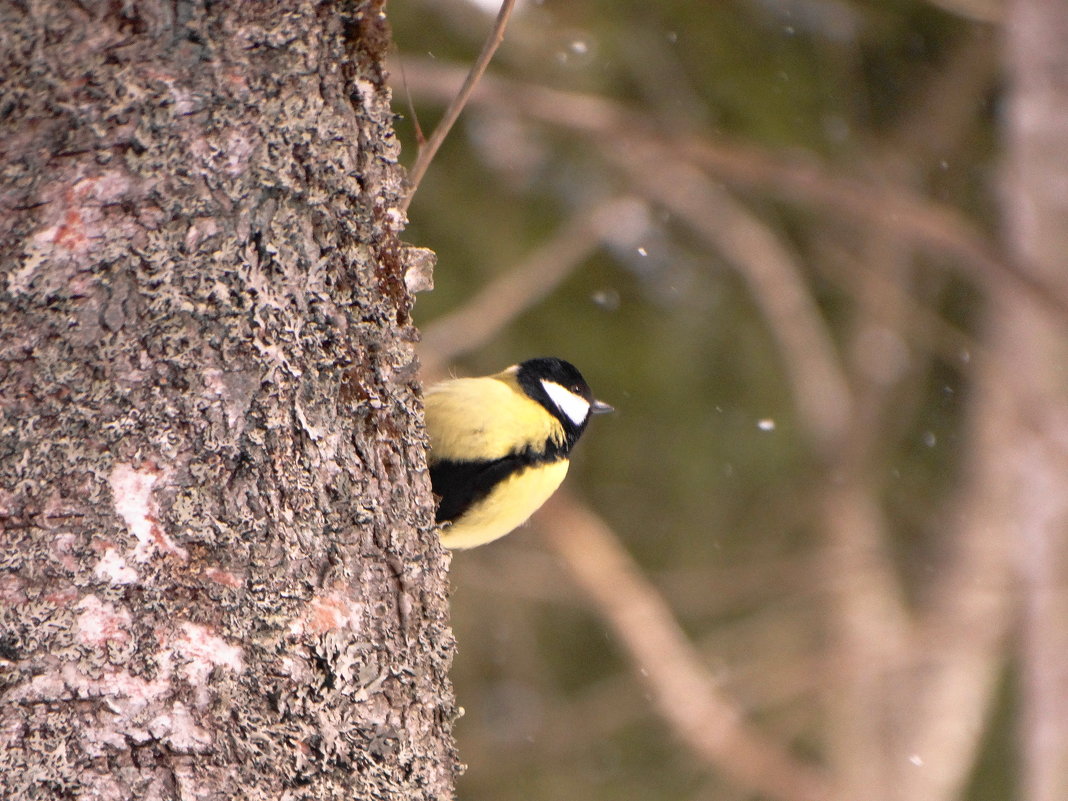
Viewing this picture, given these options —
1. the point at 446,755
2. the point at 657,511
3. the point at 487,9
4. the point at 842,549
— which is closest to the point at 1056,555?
the point at 842,549

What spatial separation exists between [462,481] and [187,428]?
1.03 meters

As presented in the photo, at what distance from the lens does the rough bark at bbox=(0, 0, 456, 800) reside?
1105 millimetres

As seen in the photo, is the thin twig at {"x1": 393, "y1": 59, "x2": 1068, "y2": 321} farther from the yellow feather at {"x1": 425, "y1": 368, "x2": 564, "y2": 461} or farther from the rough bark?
the rough bark

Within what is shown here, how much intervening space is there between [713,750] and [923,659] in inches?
64.2

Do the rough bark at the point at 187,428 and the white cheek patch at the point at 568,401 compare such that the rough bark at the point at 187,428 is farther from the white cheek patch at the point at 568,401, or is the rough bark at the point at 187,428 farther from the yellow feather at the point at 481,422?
the white cheek patch at the point at 568,401

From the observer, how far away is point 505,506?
2219 mm

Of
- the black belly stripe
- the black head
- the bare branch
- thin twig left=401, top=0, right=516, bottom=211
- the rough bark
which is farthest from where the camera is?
→ the bare branch

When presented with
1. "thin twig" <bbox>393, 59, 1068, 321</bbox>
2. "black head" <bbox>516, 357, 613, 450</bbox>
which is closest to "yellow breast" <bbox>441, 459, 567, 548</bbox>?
"black head" <bbox>516, 357, 613, 450</bbox>

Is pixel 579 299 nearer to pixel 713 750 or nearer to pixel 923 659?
pixel 713 750

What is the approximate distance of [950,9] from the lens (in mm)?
5281

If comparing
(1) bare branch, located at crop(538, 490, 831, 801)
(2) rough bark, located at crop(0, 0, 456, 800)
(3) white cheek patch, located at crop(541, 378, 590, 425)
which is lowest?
(1) bare branch, located at crop(538, 490, 831, 801)

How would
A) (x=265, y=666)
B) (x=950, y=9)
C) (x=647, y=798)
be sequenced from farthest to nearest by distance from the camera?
(x=647, y=798)
(x=950, y=9)
(x=265, y=666)

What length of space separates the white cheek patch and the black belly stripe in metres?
0.30

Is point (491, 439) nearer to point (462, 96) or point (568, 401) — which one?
point (568, 401)
